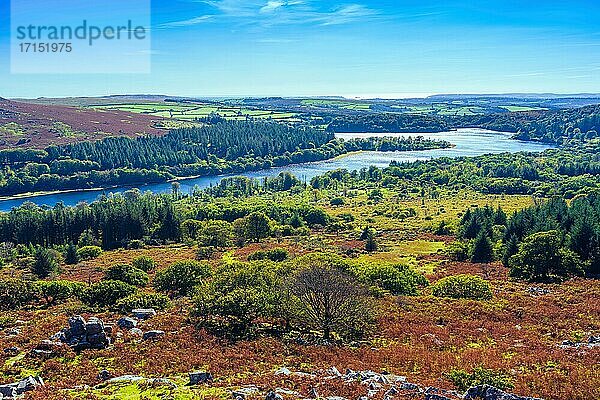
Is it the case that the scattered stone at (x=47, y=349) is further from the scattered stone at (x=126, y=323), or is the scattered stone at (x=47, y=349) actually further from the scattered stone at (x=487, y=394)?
the scattered stone at (x=487, y=394)

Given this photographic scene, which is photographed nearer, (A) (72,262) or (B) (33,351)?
(B) (33,351)

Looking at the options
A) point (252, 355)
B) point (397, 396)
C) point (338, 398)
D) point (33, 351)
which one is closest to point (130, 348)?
point (33, 351)

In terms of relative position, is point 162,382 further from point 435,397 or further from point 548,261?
point 548,261

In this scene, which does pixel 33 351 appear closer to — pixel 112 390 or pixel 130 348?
pixel 130 348

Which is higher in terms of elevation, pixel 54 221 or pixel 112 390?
pixel 112 390

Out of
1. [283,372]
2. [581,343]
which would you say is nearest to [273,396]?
Answer: [283,372]

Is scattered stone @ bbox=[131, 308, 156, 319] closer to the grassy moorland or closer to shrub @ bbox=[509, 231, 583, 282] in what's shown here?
the grassy moorland
